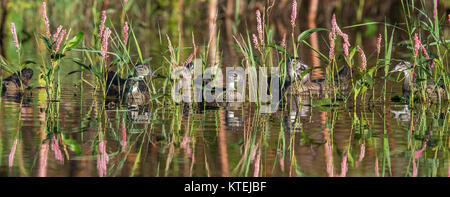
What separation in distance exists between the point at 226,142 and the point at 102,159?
3.02 feet

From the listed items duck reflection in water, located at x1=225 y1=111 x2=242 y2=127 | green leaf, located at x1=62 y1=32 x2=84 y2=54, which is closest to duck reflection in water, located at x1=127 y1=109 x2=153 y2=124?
duck reflection in water, located at x1=225 y1=111 x2=242 y2=127

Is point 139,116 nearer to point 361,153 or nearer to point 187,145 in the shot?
point 187,145

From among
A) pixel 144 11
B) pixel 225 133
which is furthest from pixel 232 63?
pixel 144 11

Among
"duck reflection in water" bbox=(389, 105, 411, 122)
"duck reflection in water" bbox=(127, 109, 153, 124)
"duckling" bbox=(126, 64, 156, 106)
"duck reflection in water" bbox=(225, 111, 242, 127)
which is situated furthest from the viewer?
"duckling" bbox=(126, 64, 156, 106)

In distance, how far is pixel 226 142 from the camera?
17.1 feet

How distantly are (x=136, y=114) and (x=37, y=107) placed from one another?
37.2 inches

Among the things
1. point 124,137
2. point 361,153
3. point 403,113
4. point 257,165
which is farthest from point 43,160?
point 403,113

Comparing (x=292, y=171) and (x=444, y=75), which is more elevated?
(x=444, y=75)

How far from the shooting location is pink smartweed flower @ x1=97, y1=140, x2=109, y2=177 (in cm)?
434

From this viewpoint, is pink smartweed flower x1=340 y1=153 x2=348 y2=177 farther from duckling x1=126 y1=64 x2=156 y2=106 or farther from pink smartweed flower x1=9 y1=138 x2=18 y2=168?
duckling x1=126 y1=64 x2=156 y2=106

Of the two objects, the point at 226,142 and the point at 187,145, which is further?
the point at 226,142

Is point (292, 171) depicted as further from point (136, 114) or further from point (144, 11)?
point (144, 11)

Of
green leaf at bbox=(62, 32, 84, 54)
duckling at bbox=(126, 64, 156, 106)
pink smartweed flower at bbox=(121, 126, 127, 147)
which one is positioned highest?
green leaf at bbox=(62, 32, 84, 54)

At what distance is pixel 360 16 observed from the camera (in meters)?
20.4
